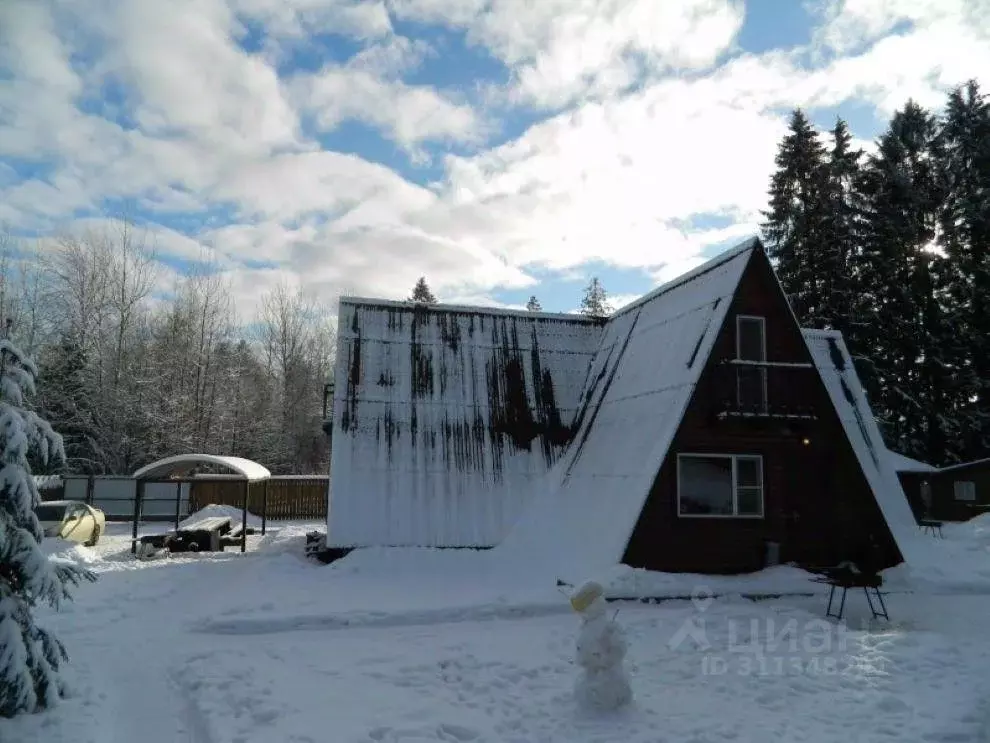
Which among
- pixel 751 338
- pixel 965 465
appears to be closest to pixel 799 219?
pixel 965 465

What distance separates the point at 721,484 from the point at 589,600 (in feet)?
27.3

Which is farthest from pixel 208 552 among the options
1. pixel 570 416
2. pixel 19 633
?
pixel 19 633

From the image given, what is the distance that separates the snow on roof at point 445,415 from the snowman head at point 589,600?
8.47 meters

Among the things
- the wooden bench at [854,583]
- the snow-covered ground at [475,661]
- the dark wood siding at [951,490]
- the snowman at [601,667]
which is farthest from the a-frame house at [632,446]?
the dark wood siding at [951,490]

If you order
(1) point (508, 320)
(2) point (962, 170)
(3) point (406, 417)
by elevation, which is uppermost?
(2) point (962, 170)

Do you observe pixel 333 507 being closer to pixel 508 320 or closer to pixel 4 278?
pixel 508 320

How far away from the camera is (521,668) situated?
8539mm

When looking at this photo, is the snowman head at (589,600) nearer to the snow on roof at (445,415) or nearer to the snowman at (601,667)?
the snowman at (601,667)

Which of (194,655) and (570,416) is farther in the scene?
(570,416)

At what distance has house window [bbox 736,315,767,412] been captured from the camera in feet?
48.1

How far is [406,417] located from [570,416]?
462 cm

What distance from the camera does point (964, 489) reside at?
28297 mm

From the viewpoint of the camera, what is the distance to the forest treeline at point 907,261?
109 feet

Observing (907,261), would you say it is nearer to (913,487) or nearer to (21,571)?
(913,487)
